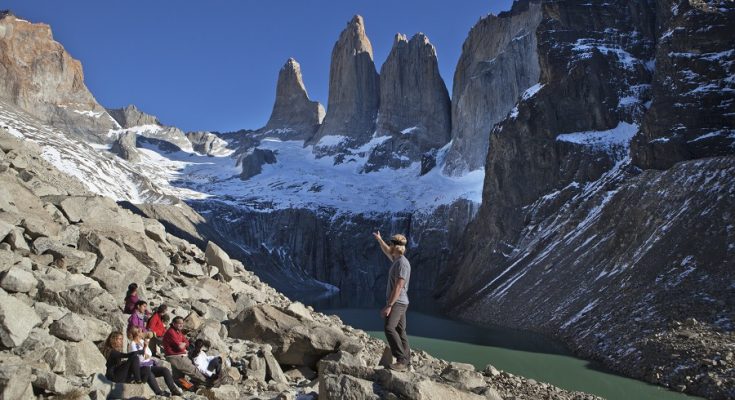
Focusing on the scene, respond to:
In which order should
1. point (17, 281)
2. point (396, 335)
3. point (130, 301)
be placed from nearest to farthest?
point (396, 335) < point (17, 281) < point (130, 301)

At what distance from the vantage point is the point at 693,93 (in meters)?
65.2

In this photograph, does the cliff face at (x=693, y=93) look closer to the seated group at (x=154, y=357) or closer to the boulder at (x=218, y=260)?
the boulder at (x=218, y=260)

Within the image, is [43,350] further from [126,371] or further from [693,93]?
[693,93]

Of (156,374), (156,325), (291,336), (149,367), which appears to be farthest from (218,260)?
(149,367)

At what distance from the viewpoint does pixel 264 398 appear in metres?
12.9

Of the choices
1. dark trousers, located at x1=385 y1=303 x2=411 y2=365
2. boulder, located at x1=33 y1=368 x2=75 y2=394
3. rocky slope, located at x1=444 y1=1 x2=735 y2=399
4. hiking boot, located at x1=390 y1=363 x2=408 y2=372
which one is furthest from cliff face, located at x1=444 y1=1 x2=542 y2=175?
boulder, located at x1=33 y1=368 x2=75 y2=394

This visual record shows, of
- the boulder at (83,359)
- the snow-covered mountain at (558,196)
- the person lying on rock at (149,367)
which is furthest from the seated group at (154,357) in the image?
the snow-covered mountain at (558,196)

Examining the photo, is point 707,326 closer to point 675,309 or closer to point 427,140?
point 675,309

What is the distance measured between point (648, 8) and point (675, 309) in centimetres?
6770

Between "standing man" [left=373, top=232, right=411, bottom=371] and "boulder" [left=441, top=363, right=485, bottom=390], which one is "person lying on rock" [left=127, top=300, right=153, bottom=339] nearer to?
"standing man" [left=373, top=232, right=411, bottom=371]

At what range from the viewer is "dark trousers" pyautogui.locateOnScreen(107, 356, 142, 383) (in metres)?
12.4

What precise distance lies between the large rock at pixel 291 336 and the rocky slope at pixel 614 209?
1714 centimetres

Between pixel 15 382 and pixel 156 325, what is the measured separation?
16.1 feet

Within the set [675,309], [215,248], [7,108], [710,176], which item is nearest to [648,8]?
[710,176]
